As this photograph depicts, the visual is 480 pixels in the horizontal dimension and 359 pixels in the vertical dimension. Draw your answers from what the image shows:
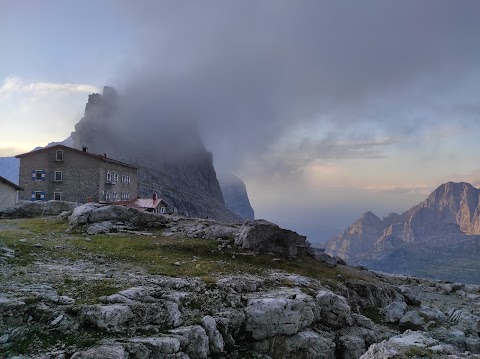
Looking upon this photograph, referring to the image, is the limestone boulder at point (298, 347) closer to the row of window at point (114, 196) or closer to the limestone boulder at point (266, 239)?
the limestone boulder at point (266, 239)

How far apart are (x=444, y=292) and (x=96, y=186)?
6763cm

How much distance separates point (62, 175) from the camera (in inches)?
2908

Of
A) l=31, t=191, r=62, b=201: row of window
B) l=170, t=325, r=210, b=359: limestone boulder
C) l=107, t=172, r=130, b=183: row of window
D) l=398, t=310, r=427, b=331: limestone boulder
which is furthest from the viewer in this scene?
l=107, t=172, r=130, b=183: row of window

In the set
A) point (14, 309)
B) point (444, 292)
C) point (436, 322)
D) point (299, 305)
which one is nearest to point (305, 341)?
point (299, 305)

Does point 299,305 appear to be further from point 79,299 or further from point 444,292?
point 444,292

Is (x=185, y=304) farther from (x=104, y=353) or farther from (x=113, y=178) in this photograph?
(x=113, y=178)

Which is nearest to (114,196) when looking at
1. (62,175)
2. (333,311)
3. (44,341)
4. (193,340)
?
(62,175)

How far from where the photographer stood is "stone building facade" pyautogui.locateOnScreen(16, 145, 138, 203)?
2889 inches

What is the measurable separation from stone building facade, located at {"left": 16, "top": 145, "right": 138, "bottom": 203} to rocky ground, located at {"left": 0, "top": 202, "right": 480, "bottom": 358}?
35629 millimetres

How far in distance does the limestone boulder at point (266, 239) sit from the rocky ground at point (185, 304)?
1.10 feet

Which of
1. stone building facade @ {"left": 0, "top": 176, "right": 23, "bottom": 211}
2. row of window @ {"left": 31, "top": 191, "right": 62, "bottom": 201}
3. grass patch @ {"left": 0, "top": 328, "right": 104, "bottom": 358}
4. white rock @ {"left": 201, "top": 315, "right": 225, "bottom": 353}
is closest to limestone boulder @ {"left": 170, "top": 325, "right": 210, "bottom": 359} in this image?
white rock @ {"left": 201, "top": 315, "right": 225, "bottom": 353}

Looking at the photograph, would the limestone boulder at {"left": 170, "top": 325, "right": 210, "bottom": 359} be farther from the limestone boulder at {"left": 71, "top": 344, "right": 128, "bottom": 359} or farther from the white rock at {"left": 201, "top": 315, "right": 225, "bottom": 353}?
the limestone boulder at {"left": 71, "top": 344, "right": 128, "bottom": 359}

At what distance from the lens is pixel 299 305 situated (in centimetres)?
2197

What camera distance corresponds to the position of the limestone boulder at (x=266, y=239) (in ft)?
115
